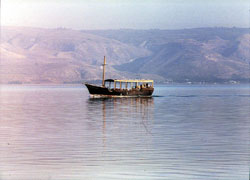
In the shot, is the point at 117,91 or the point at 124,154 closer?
the point at 124,154

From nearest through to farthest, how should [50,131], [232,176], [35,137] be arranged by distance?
[232,176], [35,137], [50,131]

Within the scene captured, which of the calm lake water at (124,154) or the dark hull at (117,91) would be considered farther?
the dark hull at (117,91)

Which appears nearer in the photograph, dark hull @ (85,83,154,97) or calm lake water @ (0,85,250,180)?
calm lake water @ (0,85,250,180)

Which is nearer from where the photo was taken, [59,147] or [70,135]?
[59,147]

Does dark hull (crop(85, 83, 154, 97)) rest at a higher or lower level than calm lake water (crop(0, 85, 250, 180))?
lower

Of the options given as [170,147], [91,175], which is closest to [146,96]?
[170,147]

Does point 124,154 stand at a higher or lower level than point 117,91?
higher

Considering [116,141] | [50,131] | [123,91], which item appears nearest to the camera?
[116,141]

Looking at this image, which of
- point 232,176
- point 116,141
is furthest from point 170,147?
point 232,176

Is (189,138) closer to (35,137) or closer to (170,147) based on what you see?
(170,147)

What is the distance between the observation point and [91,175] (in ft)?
81.0

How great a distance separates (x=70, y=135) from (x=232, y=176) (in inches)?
805

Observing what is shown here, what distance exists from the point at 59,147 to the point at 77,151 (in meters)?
2.38

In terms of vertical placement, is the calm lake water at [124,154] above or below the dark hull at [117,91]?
above
